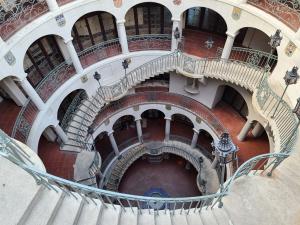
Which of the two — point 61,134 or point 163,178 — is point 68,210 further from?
point 163,178

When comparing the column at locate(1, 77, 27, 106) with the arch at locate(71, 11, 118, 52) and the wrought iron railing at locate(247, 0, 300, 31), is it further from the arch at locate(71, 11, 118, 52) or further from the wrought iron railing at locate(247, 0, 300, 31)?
the wrought iron railing at locate(247, 0, 300, 31)

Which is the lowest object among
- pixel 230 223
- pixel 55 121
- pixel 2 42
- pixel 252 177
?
pixel 230 223

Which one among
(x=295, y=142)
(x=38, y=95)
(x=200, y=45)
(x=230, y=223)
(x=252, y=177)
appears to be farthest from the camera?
(x=200, y=45)

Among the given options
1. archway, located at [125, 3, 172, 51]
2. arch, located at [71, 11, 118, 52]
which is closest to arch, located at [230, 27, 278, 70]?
archway, located at [125, 3, 172, 51]

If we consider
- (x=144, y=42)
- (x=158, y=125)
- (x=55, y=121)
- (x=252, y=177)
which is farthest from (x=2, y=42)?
(x=158, y=125)

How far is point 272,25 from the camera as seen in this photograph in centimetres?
1271

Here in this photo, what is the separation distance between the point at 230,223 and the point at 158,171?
46.8 feet

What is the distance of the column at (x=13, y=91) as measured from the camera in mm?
13258

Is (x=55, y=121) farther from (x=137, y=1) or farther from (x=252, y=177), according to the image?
(x=252, y=177)

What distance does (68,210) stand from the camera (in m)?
7.01

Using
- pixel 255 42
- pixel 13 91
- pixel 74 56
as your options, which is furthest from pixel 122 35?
pixel 255 42

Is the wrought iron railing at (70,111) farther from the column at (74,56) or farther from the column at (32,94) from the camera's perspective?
the column at (32,94)

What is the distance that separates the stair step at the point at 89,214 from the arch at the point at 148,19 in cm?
1327

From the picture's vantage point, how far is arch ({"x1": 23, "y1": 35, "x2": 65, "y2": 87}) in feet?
48.2
